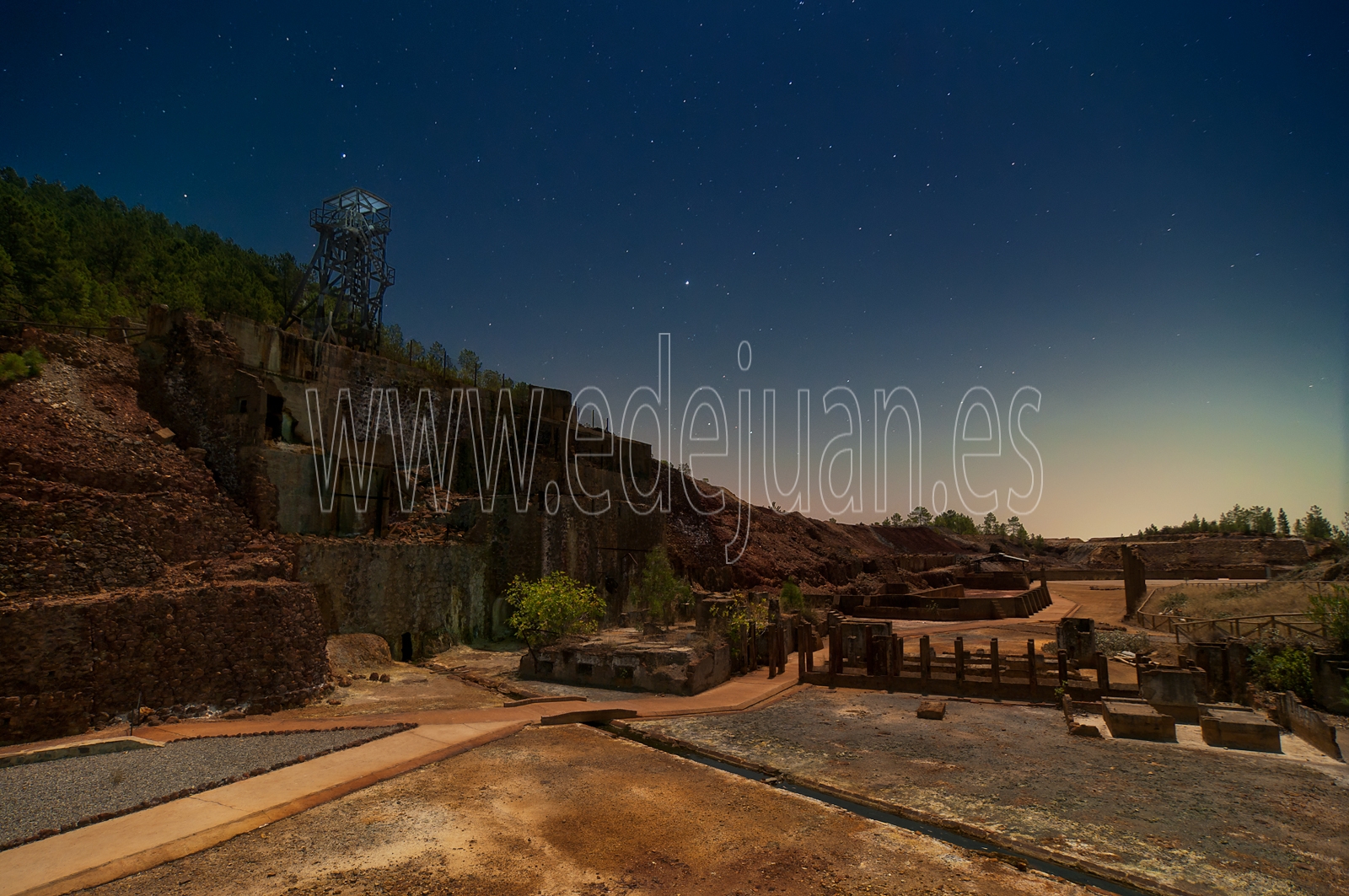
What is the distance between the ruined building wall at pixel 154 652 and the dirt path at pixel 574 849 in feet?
21.8

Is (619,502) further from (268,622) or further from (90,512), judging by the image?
(90,512)

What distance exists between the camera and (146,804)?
7035 mm

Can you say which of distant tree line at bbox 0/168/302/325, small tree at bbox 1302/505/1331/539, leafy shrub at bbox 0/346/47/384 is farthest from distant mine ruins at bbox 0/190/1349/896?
small tree at bbox 1302/505/1331/539

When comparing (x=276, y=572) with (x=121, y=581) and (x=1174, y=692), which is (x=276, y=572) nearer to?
(x=121, y=581)

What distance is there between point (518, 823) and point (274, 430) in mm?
21116

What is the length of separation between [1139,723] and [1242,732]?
1279 mm

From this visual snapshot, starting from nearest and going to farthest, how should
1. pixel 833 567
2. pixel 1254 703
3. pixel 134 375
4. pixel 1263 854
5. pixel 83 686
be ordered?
1. pixel 1263 854
2. pixel 83 686
3. pixel 1254 703
4. pixel 134 375
5. pixel 833 567

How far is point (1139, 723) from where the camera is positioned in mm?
10828

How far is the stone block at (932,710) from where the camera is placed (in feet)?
40.3

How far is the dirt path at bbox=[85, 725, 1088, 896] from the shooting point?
18.7ft

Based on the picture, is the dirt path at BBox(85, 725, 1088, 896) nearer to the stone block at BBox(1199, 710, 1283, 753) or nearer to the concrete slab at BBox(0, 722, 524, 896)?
the concrete slab at BBox(0, 722, 524, 896)

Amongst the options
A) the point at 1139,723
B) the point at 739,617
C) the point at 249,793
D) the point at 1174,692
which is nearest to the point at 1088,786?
the point at 1139,723

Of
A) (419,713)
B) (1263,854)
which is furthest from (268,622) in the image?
(1263,854)

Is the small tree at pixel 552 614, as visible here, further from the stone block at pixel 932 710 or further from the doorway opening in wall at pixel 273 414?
the doorway opening in wall at pixel 273 414
